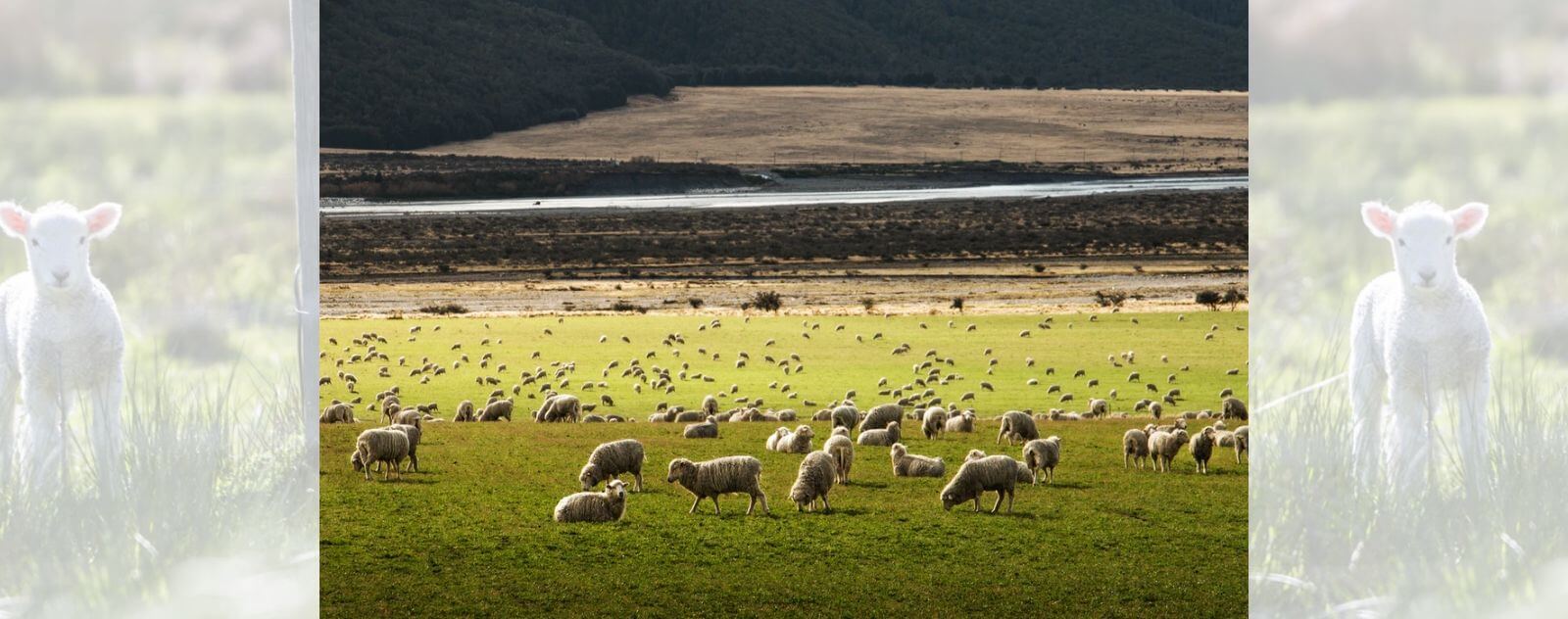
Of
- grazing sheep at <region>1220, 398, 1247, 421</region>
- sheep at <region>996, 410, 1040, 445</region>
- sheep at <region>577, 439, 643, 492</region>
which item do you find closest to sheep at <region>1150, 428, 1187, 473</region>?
sheep at <region>996, 410, 1040, 445</region>

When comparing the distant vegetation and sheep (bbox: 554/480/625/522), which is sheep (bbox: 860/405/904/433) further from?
the distant vegetation

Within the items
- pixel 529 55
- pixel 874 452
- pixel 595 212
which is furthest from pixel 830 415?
pixel 529 55

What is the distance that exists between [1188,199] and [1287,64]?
Answer: 10.5 meters

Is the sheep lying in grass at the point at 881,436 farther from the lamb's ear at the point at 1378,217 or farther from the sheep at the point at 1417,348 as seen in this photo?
the lamb's ear at the point at 1378,217

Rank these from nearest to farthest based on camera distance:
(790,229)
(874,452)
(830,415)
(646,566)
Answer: (646,566), (874,452), (830,415), (790,229)

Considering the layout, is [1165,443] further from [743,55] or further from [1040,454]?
[743,55]

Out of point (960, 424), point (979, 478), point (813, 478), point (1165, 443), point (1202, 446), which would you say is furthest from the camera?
point (960, 424)

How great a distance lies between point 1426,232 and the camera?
408cm

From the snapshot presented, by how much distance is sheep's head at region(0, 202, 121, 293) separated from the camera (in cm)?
403

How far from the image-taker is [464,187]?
47.0 ft

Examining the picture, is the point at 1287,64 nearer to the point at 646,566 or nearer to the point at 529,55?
the point at 646,566

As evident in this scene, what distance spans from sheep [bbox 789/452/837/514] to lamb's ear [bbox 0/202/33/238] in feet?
16.1

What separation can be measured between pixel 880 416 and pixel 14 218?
686 centimetres

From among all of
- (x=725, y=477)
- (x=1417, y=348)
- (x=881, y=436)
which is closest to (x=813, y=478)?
(x=725, y=477)
